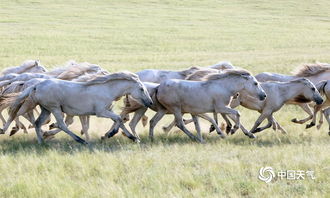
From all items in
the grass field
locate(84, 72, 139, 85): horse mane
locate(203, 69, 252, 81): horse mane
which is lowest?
the grass field

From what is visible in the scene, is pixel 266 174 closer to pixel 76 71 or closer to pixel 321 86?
pixel 321 86

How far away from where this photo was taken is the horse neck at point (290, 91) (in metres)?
12.0

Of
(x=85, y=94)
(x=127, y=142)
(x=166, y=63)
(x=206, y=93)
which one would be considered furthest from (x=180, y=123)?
(x=166, y=63)

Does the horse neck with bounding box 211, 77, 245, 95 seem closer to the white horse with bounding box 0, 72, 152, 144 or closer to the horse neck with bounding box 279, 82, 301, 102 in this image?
the horse neck with bounding box 279, 82, 301, 102

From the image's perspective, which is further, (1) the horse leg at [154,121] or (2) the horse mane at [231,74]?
(1) the horse leg at [154,121]

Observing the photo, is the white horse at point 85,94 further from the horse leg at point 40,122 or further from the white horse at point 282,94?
the white horse at point 282,94

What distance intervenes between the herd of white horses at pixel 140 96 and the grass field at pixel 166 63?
0.35 m

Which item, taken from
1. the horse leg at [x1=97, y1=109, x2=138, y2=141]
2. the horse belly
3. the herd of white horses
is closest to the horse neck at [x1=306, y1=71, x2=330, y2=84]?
the herd of white horses

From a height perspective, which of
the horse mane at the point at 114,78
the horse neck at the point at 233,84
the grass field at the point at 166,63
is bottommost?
the grass field at the point at 166,63

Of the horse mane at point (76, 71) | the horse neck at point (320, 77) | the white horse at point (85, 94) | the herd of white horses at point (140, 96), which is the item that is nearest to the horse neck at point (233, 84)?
the herd of white horses at point (140, 96)

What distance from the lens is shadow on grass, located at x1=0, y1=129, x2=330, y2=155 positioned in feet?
32.8

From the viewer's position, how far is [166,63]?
1048 inches

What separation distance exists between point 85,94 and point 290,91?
408cm

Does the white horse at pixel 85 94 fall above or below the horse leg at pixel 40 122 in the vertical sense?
above
